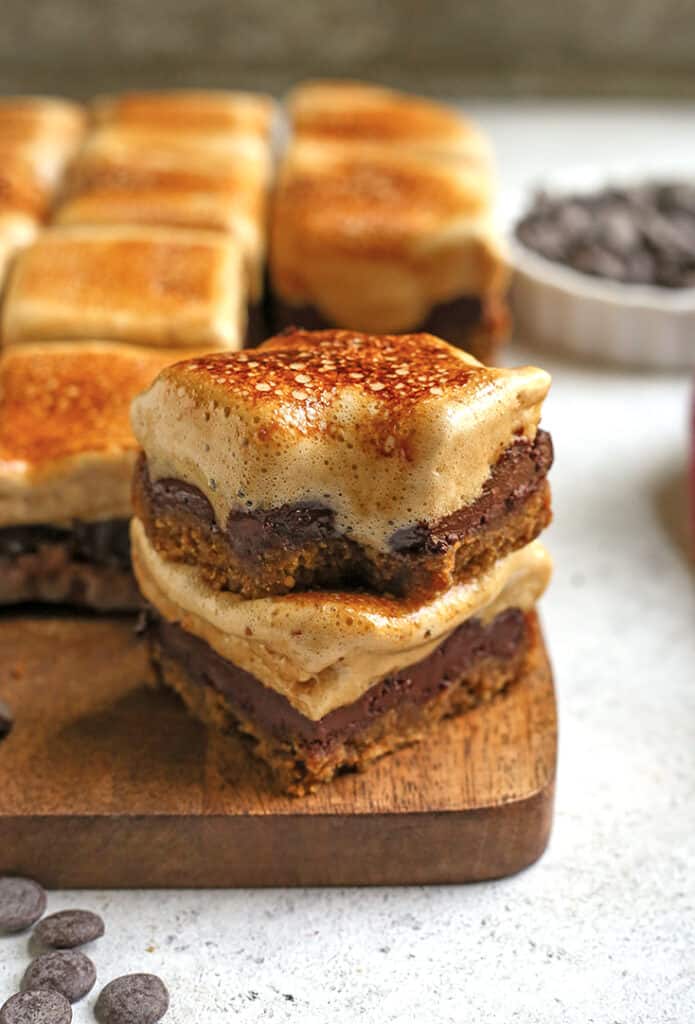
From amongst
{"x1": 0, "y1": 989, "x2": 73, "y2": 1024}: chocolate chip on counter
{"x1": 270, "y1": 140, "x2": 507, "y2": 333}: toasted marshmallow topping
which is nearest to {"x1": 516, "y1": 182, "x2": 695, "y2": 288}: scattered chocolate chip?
{"x1": 270, "y1": 140, "x2": 507, "y2": 333}: toasted marshmallow topping

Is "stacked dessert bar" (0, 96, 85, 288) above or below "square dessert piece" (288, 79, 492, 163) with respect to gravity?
below

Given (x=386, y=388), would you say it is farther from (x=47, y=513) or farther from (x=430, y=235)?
(x=430, y=235)

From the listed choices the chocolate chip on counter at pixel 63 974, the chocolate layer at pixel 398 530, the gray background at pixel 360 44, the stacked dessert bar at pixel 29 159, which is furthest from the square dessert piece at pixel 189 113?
the chocolate chip on counter at pixel 63 974

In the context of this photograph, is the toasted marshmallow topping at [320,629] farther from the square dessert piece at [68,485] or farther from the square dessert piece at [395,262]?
the square dessert piece at [395,262]

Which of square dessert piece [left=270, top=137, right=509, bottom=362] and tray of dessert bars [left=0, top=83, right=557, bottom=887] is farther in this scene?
square dessert piece [left=270, top=137, right=509, bottom=362]

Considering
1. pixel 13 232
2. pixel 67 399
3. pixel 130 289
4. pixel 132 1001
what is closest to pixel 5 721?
pixel 132 1001

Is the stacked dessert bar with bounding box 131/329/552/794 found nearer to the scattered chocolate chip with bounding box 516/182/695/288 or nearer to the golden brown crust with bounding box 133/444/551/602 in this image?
the golden brown crust with bounding box 133/444/551/602

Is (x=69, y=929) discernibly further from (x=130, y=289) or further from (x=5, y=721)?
(x=130, y=289)
